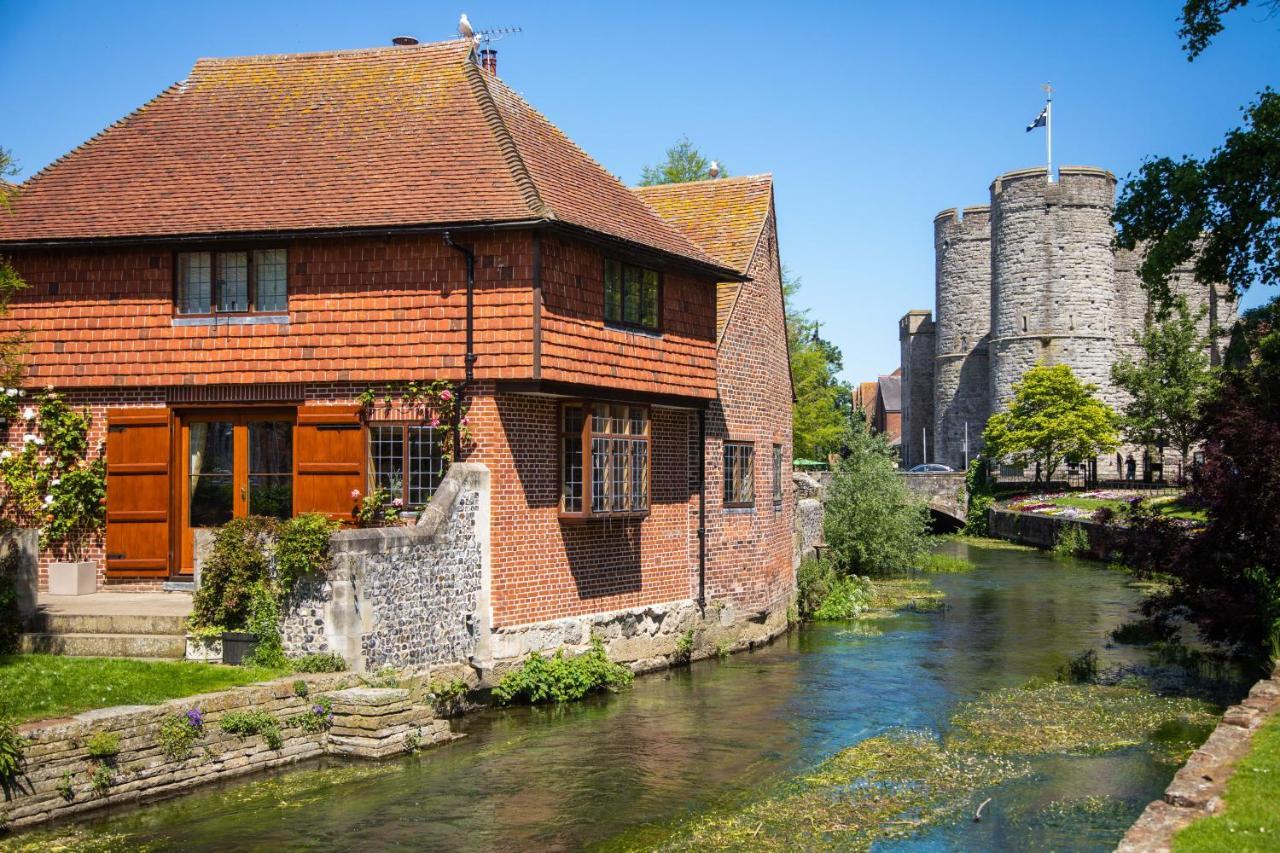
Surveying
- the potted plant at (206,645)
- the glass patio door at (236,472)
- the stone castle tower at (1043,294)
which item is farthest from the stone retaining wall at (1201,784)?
the stone castle tower at (1043,294)

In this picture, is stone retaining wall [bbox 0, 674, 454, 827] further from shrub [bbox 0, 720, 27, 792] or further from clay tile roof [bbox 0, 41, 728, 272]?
clay tile roof [bbox 0, 41, 728, 272]

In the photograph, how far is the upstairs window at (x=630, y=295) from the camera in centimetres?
1930

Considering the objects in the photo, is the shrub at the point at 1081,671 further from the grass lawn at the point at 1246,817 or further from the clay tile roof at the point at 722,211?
the clay tile roof at the point at 722,211

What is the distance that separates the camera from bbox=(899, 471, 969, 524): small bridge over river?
62.2 meters

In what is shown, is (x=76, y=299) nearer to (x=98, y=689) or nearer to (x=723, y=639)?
(x=98, y=689)

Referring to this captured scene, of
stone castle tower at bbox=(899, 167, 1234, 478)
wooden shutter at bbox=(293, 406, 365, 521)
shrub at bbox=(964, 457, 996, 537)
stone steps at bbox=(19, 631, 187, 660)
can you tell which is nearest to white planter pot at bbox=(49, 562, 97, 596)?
stone steps at bbox=(19, 631, 187, 660)

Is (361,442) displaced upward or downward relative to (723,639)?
upward

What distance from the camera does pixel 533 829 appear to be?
1173cm

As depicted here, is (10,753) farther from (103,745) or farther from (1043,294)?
(1043,294)

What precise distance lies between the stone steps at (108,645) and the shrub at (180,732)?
2.64m

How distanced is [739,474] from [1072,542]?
25.3 m

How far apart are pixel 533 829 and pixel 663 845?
4.55ft

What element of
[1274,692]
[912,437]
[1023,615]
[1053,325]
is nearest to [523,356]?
[1274,692]

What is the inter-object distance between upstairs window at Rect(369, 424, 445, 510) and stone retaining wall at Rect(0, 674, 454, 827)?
3839 mm
